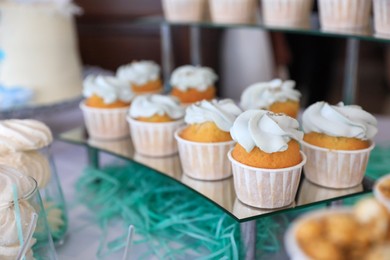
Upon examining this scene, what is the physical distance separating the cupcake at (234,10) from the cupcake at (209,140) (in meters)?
0.31

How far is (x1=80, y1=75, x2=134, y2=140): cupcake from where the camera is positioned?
1070mm

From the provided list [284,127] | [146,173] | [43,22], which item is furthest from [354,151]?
[43,22]

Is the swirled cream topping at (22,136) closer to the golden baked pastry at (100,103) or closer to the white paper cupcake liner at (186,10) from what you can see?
the golden baked pastry at (100,103)

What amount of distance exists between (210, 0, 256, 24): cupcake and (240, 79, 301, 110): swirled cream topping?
0.19 meters

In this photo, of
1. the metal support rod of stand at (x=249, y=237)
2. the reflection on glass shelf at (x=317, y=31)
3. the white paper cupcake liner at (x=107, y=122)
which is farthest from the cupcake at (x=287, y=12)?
the metal support rod of stand at (x=249, y=237)

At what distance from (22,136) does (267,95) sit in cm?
44

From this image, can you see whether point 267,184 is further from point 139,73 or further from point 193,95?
point 139,73

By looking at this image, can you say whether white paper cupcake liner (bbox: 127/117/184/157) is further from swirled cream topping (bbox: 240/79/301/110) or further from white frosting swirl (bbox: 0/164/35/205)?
white frosting swirl (bbox: 0/164/35/205)

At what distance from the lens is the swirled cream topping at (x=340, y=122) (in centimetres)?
76

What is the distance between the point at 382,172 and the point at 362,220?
684 mm

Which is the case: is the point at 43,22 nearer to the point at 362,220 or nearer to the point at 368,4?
the point at 368,4

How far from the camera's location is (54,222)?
85 centimetres

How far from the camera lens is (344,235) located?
Result: 371 mm

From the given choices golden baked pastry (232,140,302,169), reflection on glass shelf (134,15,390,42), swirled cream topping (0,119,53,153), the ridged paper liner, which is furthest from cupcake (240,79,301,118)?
the ridged paper liner
